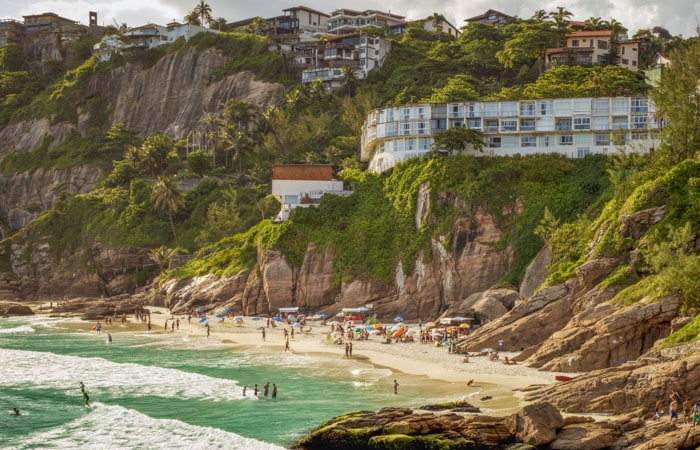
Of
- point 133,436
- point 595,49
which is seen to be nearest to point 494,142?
point 595,49

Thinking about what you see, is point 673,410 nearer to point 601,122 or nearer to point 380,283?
point 380,283

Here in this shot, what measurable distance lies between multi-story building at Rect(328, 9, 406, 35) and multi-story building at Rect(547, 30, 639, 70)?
40.1m

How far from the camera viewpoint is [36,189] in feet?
422

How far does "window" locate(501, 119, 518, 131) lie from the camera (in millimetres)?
78750

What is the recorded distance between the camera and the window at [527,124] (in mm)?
78500

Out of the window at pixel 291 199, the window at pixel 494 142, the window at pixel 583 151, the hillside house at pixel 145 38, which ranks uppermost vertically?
the hillside house at pixel 145 38

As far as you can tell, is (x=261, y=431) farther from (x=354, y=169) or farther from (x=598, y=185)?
(x=354, y=169)

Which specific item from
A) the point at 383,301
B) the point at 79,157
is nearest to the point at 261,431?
the point at 383,301

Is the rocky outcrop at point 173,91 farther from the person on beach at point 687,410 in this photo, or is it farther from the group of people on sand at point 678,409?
the person on beach at point 687,410

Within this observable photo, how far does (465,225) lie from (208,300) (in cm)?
2894

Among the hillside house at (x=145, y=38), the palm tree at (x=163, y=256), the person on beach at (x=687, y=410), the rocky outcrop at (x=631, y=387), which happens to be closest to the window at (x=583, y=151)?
the rocky outcrop at (x=631, y=387)

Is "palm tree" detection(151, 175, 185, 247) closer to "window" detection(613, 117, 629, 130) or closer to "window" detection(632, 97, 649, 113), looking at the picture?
"window" detection(613, 117, 629, 130)

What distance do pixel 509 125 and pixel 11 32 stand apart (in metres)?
122

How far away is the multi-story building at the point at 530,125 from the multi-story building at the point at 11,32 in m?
109
